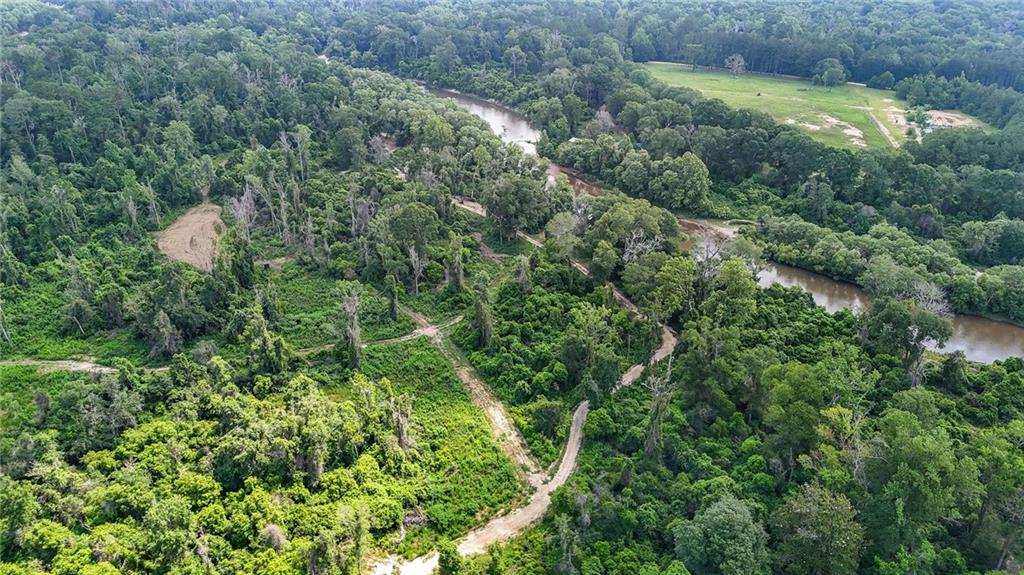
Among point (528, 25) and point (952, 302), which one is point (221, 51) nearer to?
point (528, 25)

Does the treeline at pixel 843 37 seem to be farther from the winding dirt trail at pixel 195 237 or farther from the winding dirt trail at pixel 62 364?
the winding dirt trail at pixel 62 364

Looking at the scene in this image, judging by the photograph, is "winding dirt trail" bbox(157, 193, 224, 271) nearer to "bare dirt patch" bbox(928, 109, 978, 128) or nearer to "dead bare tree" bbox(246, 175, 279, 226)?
"dead bare tree" bbox(246, 175, 279, 226)

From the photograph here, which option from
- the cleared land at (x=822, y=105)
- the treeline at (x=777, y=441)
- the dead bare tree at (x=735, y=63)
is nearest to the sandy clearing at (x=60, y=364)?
the treeline at (x=777, y=441)

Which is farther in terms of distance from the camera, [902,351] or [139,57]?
[139,57]

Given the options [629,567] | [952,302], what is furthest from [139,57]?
[952,302]

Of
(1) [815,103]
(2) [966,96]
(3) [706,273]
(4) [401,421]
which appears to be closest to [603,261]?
(3) [706,273]

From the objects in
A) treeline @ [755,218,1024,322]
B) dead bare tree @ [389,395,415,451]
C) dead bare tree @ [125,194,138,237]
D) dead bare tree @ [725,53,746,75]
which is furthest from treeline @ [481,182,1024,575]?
dead bare tree @ [725,53,746,75]

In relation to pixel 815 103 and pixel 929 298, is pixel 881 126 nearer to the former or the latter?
pixel 815 103
